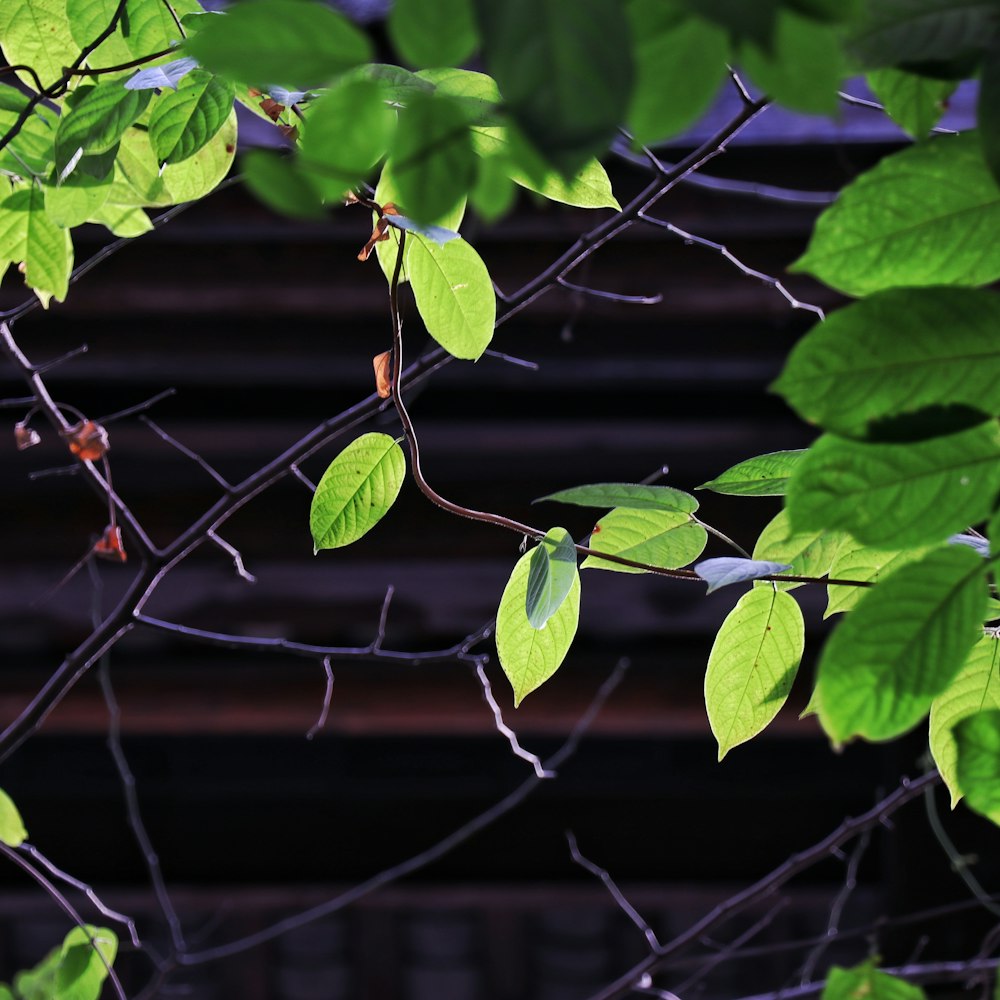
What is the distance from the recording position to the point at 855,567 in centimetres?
49

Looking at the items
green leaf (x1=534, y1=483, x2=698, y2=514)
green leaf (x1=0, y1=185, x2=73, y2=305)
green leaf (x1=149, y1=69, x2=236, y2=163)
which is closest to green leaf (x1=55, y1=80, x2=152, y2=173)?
green leaf (x1=149, y1=69, x2=236, y2=163)

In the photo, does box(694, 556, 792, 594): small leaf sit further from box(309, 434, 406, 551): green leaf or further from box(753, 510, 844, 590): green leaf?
box(309, 434, 406, 551): green leaf

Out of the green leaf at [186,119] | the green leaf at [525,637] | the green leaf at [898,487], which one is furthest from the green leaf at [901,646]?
the green leaf at [186,119]

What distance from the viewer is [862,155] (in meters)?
1.71

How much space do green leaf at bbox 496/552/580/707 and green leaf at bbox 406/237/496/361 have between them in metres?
0.13

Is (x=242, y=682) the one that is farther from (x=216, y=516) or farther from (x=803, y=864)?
(x=216, y=516)

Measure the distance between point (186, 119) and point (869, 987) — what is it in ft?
1.76

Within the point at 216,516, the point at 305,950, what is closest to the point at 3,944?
the point at 305,950

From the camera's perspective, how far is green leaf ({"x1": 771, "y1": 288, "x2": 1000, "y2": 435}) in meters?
0.28

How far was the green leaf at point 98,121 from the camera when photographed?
1.72 feet

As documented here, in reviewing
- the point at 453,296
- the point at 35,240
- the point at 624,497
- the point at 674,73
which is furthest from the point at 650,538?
the point at 35,240

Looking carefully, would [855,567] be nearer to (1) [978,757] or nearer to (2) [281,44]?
(1) [978,757]

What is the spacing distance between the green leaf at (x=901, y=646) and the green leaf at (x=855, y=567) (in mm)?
178

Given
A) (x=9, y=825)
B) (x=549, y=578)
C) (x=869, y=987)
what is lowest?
(x=9, y=825)
